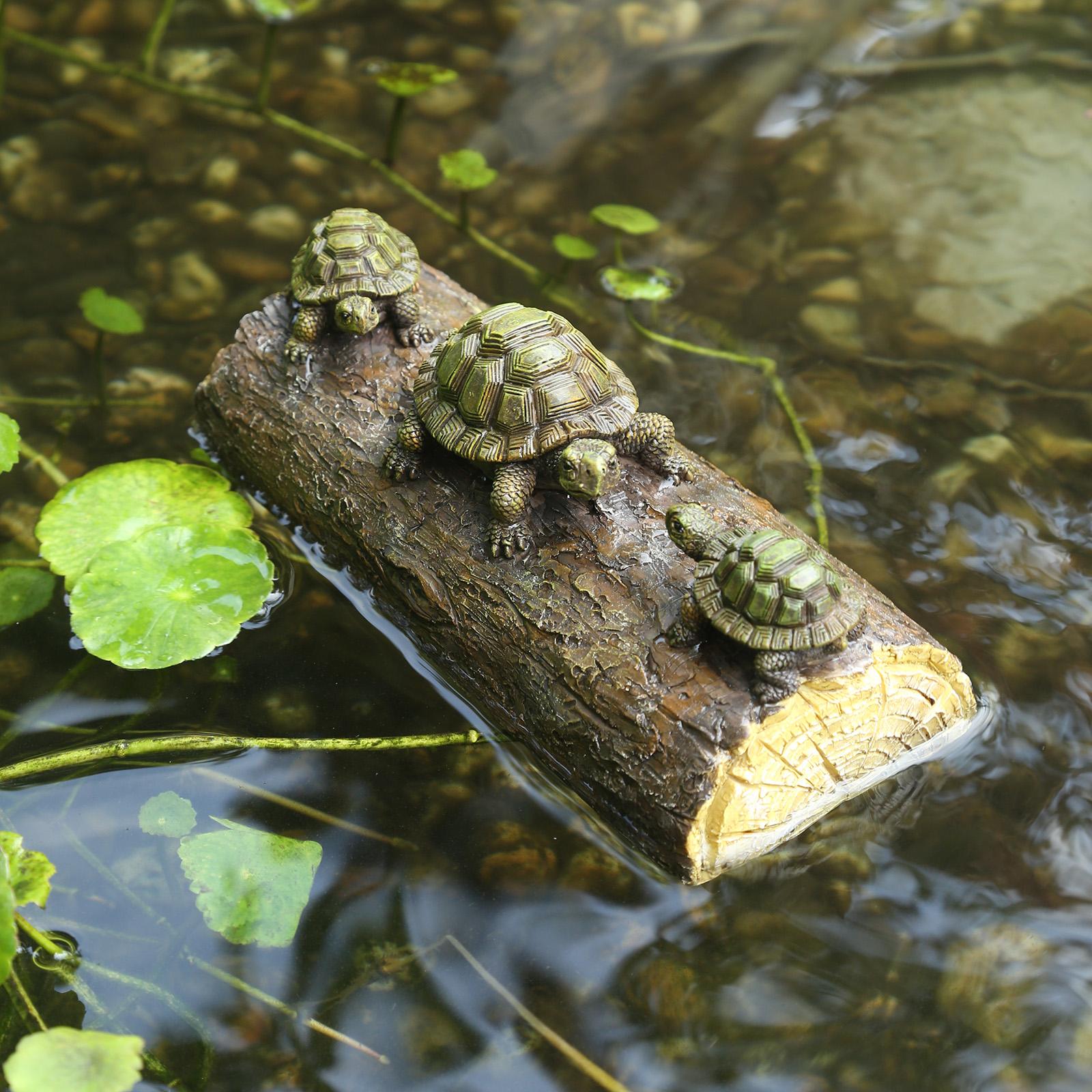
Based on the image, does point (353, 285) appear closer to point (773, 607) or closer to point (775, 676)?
point (773, 607)

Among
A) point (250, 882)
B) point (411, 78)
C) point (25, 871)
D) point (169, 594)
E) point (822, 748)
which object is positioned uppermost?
point (411, 78)

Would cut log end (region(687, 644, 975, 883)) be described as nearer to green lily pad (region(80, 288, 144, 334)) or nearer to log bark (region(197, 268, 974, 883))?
log bark (region(197, 268, 974, 883))

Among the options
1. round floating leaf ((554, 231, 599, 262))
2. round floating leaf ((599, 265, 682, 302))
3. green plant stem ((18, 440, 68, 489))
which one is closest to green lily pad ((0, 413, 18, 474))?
green plant stem ((18, 440, 68, 489))

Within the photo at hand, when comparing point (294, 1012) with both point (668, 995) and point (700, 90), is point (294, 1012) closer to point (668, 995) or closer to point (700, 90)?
point (668, 995)

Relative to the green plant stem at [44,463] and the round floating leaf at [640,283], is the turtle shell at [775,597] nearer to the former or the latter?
the round floating leaf at [640,283]

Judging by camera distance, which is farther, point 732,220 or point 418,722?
point 732,220

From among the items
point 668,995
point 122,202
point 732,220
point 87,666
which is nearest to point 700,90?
point 732,220

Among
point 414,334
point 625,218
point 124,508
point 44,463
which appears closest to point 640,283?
point 625,218
